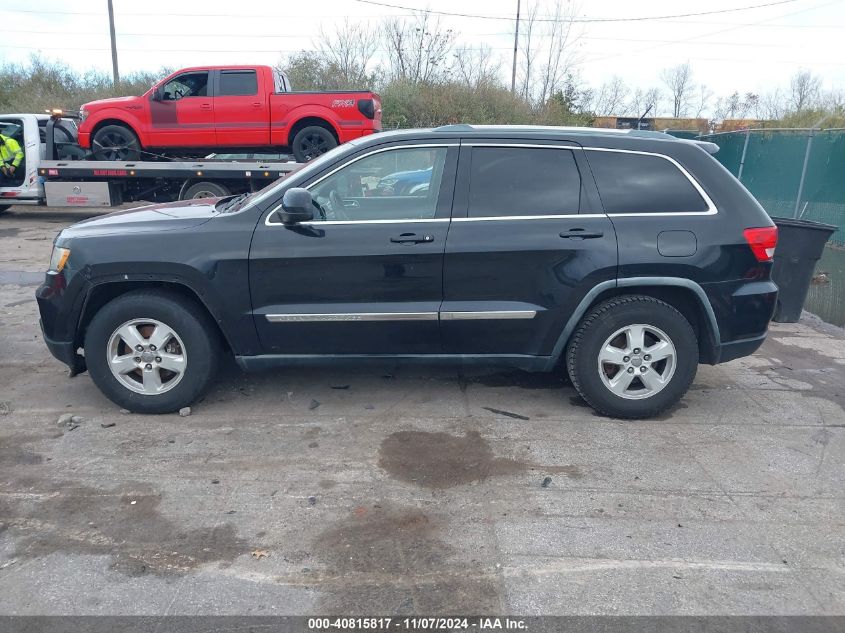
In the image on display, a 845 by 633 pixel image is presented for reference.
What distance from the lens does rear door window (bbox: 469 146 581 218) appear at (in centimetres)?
458

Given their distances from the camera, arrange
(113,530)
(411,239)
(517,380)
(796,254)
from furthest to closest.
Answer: (796,254)
(517,380)
(411,239)
(113,530)

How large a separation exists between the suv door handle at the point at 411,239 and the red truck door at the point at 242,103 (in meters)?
8.86

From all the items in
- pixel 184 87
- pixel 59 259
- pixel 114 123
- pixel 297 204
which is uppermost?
pixel 184 87

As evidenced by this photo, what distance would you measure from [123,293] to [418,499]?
8.00 ft

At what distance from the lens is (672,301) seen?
4.71 meters

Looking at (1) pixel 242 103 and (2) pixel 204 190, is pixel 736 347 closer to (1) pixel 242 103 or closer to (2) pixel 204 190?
(1) pixel 242 103

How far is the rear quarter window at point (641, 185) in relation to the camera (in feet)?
15.1

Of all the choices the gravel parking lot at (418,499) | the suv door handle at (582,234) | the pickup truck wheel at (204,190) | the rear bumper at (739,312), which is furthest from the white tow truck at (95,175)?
the rear bumper at (739,312)

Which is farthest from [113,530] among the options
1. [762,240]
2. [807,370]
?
[807,370]

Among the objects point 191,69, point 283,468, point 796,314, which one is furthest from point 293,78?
point 283,468

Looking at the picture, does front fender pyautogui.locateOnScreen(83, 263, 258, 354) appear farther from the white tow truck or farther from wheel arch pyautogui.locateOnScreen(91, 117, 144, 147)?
wheel arch pyautogui.locateOnScreen(91, 117, 144, 147)

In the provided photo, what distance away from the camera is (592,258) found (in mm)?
4496

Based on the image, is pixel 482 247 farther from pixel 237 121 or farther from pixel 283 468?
pixel 237 121

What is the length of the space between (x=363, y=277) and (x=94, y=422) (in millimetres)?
2016
